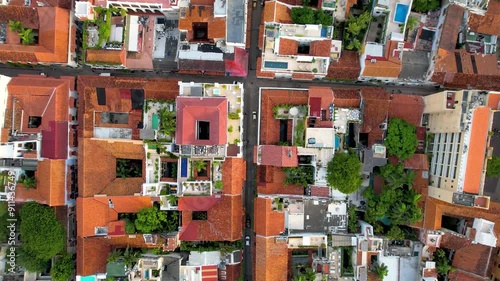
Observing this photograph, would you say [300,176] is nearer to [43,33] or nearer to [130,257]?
[130,257]

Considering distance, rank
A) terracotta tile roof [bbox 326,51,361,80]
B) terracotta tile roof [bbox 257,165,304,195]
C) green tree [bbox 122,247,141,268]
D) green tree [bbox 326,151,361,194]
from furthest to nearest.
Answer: terracotta tile roof [bbox 257,165,304,195] < terracotta tile roof [bbox 326,51,361,80] < green tree [bbox 122,247,141,268] < green tree [bbox 326,151,361,194]

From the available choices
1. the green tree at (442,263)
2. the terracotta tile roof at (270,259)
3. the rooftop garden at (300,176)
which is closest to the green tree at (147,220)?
the terracotta tile roof at (270,259)

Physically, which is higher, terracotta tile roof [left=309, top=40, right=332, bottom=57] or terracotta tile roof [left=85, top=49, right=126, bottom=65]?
terracotta tile roof [left=309, top=40, right=332, bottom=57]

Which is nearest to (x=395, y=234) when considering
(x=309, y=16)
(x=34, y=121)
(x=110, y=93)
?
(x=309, y=16)

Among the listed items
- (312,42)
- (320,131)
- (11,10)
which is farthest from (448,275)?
(11,10)

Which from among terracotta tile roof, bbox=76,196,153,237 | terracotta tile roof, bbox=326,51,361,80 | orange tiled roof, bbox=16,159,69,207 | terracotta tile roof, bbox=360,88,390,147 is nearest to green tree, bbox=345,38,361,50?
terracotta tile roof, bbox=326,51,361,80

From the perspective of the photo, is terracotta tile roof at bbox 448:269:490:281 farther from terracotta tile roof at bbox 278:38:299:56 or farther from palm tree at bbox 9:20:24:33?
palm tree at bbox 9:20:24:33
